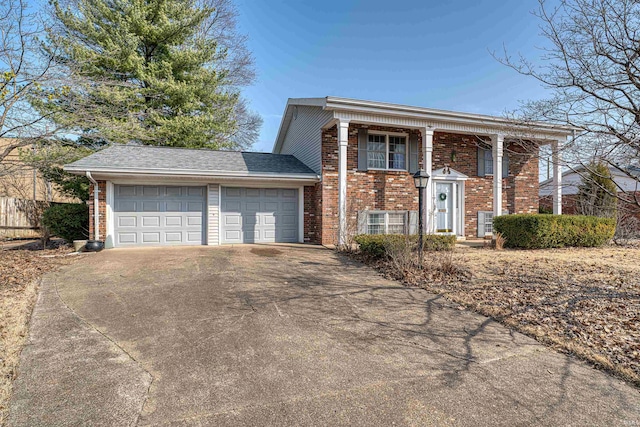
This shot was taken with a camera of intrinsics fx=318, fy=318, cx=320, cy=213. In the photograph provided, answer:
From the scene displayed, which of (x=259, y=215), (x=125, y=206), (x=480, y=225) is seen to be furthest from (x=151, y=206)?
(x=480, y=225)

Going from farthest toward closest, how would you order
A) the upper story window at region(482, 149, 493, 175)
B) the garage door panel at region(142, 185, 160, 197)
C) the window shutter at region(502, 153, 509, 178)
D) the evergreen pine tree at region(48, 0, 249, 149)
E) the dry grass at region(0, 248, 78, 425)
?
the evergreen pine tree at region(48, 0, 249, 149) < the window shutter at region(502, 153, 509, 178) < the upper story window at region(482, 149, 493, 175) < the garage door panel at region(142, 185, 160, 197) < the dry grass at region(0, 248, 78, 425)

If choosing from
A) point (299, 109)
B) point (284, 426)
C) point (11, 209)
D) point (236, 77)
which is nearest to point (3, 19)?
point (299, 109)

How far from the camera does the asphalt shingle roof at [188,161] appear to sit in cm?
968

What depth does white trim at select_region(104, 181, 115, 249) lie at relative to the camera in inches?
383

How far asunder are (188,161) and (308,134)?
437 cm

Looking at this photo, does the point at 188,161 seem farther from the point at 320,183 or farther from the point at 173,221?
the point at 320,183

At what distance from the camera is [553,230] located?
922cm

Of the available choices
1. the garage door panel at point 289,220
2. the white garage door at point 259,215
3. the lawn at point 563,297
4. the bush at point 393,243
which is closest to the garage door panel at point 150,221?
the white garage door at point 259,215

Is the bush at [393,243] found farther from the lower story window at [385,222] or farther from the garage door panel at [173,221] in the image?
the garage door panel at [173,221]

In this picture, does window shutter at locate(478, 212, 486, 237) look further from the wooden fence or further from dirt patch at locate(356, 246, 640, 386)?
the wooden fence

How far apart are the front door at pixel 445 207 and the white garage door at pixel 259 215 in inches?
206

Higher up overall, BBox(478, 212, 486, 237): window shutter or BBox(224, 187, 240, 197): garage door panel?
BBox(224, 187, 240, 197): garage door panel

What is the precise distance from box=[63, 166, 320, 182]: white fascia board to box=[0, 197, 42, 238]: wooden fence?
8.56 meters

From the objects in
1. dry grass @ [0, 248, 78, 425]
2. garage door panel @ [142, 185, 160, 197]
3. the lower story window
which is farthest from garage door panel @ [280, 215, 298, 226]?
dry grass @ [0, 248, 78, 425]
